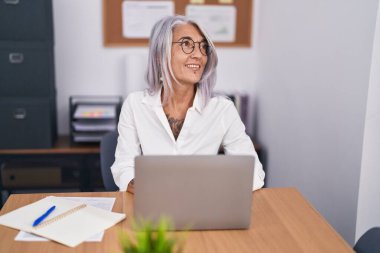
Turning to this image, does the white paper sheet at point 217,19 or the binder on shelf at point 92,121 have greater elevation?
the white paper sheet at point 217,19

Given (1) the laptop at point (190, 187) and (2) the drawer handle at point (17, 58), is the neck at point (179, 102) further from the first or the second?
(2) the drawer handle at point (17, 58)

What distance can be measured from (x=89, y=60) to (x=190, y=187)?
2.06 metres

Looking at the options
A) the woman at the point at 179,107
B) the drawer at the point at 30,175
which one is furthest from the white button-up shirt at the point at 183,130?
the drawer at the point at 30,175

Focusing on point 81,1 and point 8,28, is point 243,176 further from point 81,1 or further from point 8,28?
point 81,1

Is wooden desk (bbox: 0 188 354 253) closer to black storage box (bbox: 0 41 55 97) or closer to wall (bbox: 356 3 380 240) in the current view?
wall (bbox: 356 3 380 240)

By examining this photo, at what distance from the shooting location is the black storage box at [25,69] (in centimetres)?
256

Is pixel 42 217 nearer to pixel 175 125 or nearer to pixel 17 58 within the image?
pixel 175 125

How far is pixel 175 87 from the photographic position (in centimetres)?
192

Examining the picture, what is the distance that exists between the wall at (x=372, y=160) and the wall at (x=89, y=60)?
149 cm

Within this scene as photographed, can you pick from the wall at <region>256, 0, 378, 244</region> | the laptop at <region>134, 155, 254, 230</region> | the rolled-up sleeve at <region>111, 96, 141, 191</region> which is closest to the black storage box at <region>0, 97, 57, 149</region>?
the rolled-up sleeve at <region>111, 96, 141, 191</region>

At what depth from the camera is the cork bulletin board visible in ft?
9.64

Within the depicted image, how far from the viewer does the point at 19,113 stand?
2.63m

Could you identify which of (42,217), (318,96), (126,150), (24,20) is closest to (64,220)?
(42,217)

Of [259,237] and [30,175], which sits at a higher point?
[259,237]
